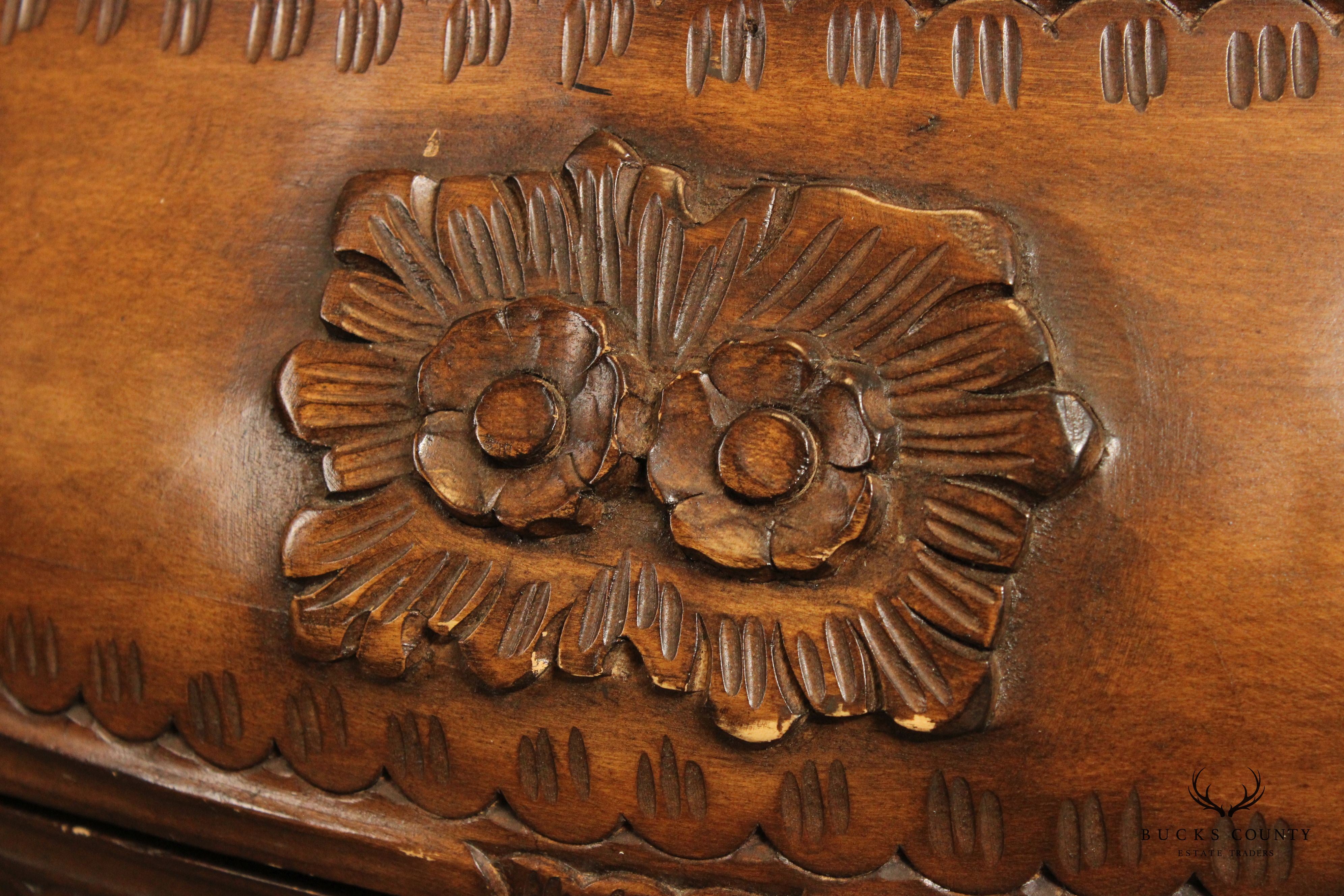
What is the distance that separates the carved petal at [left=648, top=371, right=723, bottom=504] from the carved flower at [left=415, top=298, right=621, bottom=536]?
29 millimetres

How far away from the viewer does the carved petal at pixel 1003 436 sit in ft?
2.00

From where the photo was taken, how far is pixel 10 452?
761 mm

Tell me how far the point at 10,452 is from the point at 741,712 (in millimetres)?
524

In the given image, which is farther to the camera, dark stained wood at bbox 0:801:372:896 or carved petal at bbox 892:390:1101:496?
dark stained wood at bbox 0:801:372:896

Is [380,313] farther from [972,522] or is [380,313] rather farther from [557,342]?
[972,522]

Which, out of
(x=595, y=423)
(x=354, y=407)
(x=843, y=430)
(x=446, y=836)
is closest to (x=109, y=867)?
(x=446, y=836)

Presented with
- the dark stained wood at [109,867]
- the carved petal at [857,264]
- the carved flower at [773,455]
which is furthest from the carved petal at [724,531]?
the dark stained wood at [109,867]

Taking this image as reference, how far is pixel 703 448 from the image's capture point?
0.64m

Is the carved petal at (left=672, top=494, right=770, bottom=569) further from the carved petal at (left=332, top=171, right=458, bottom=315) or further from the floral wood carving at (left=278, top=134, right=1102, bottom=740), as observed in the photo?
the carved petal at (left=332, top=171, right=458, bottom=315)

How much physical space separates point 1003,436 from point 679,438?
0.59 feet

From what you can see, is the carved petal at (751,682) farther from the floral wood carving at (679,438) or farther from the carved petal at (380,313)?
the carved petal at (380,313)

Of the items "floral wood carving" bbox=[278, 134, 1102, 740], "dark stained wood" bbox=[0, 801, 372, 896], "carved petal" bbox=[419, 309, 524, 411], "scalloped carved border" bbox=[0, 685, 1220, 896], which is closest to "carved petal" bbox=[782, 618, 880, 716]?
"floral wood carving" bbox=[278, 134, 1102, 740]

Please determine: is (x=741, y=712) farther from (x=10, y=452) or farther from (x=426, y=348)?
(x=10, y=452)

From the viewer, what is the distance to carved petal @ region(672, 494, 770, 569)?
63cm
